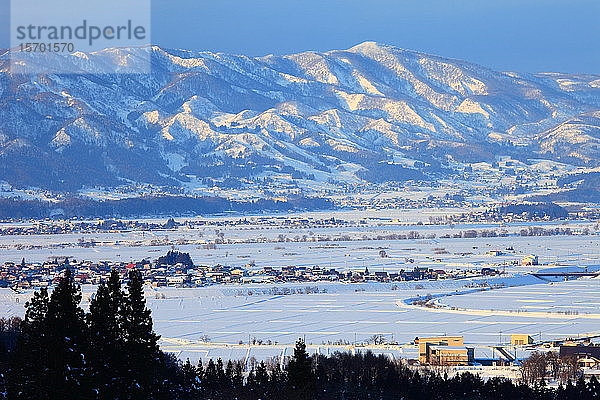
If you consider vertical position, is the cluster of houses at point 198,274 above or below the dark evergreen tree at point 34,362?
above

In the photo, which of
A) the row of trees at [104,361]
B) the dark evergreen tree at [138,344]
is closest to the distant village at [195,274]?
the row of trees at [104,361]

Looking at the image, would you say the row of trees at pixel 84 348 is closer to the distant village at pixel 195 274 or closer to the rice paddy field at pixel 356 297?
the rice paddy field at pixel 356 297

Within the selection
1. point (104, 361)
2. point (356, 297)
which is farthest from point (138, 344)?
point (356, 297)

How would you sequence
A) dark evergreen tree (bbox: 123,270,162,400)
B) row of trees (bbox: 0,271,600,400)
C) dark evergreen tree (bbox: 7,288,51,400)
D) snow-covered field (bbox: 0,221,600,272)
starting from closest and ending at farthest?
dark evergreen tree (bbox: 7,288,51,400), row of trees (bbox: 0,271,600,400), dark evergreen tree (bbox: 123,270,162,400), snow-covered field (bbox: 0,221,600,272)

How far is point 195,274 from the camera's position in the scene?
→ 65.4m

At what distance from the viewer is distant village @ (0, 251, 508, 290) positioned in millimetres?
60750

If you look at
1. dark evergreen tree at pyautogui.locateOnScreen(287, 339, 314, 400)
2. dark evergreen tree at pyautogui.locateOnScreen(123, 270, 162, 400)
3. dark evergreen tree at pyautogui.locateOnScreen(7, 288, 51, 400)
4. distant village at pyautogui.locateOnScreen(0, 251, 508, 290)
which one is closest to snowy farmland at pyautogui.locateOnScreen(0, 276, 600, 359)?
distant village at pyautogui.locateOnScreen(0, 251, 508, 290)

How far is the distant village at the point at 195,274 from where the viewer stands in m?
60.8

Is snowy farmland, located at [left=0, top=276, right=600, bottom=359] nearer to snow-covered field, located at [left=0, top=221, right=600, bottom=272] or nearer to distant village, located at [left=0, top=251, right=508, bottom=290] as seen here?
distant village, located at [left=0, top=251, right=508, bottom=290]

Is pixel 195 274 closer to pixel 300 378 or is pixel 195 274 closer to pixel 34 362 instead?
pixel 300 378

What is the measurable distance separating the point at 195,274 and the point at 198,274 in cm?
24

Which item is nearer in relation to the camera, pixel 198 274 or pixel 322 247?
pixel 198 274

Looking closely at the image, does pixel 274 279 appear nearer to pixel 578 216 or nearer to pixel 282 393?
pixel 282 393

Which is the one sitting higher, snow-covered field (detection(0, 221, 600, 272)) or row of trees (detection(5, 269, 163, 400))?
snow-covered field (detection(0, 221, 600, 272))
